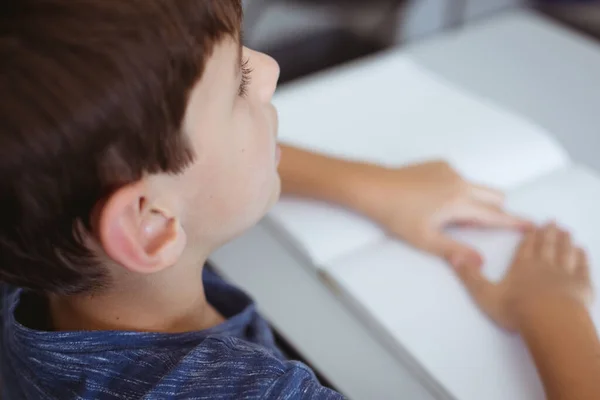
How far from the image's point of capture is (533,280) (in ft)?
1.85

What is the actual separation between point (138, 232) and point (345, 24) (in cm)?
174

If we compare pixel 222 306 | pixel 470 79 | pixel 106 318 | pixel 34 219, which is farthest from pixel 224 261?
pixel 470 79

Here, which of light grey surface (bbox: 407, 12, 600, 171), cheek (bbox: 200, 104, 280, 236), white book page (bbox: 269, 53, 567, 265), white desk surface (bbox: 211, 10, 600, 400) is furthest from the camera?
light grey surface (bbox: 407, 12, 600, 171)

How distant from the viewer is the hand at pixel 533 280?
543 millimetres

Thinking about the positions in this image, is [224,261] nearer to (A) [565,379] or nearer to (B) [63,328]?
(B) [63,328]

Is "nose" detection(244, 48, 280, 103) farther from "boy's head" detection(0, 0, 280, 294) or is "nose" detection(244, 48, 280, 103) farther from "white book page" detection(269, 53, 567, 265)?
"white book page" detection(269, 53, 567, 265)

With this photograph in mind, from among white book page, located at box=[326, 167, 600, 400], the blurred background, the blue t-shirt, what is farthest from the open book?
the blurred background

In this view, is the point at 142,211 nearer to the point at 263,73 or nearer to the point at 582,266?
the point at 263,73

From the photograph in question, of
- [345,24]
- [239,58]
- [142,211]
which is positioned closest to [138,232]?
[142,211]

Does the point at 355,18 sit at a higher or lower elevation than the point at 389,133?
lower

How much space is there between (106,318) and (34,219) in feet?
0.42

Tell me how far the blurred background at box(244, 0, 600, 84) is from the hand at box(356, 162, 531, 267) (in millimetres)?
1136

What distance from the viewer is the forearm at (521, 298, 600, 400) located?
0.47 metres

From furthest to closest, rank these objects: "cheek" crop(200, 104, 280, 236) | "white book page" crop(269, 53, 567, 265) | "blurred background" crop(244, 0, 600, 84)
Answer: "blurred background" crop(244, 0, 600, 84)
"white book page" crop(269, 53, 567, 265)
"cheek" crop(200, 104, 280, 236)
